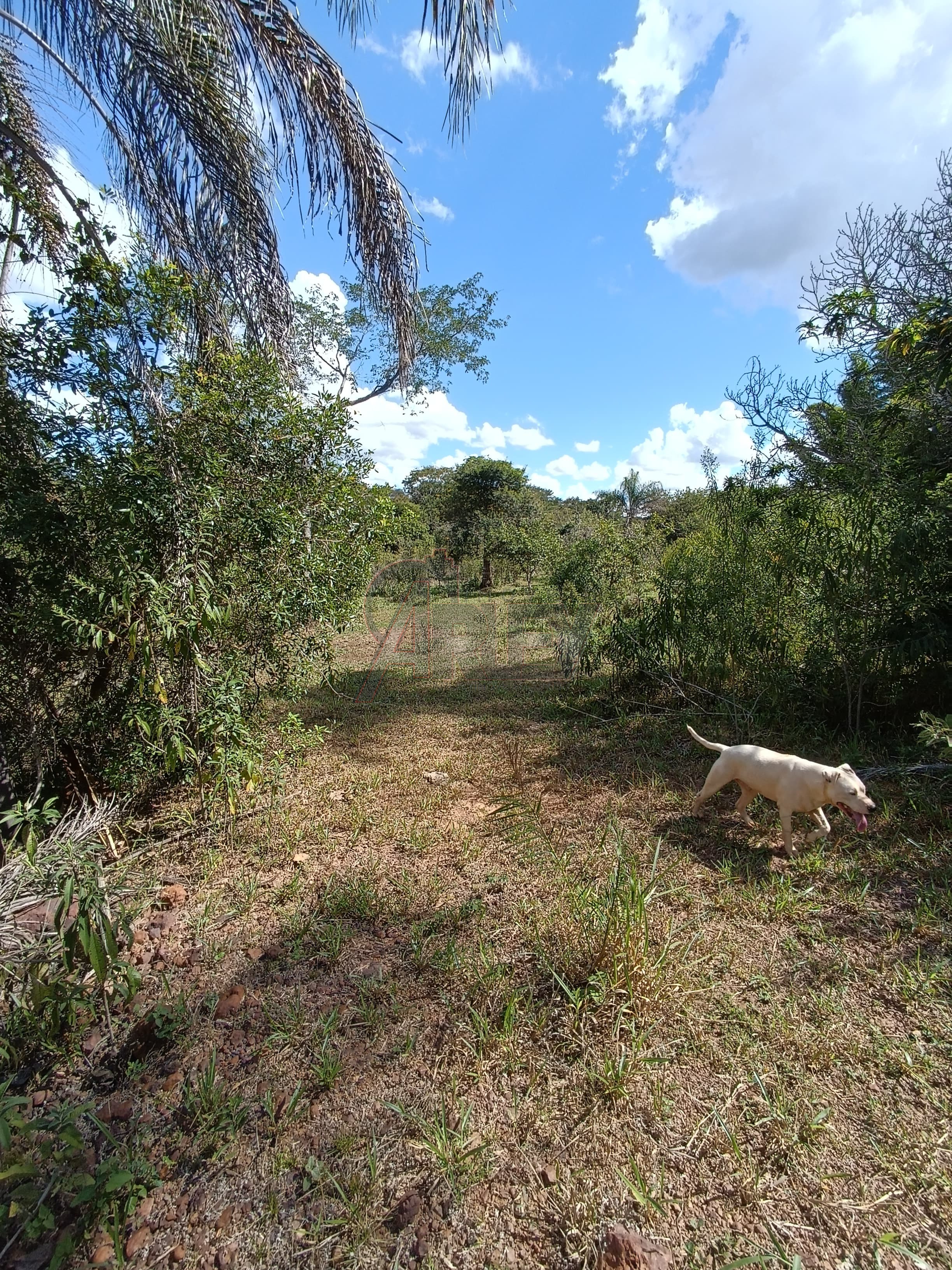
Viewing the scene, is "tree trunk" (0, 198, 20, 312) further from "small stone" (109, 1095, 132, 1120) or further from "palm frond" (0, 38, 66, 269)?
"small stone" (109, 1095, 132, 1120)

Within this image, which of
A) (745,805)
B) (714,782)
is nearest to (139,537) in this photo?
(714,782)

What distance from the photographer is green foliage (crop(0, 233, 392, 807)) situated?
2145 mm

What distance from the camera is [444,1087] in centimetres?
139

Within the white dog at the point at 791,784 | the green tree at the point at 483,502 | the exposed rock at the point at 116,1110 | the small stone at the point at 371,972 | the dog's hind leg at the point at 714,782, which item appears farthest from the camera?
the green tree at the point at 483,502

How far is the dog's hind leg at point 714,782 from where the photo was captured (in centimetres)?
245

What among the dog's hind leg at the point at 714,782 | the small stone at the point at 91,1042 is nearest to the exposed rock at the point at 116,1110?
the small stone at the point at 91,1042

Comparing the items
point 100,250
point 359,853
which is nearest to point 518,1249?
point 359,853

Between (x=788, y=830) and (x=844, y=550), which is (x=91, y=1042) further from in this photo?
(x=844, y=550)

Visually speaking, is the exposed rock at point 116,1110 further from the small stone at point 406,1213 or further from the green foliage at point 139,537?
the green foliage at point 139,537

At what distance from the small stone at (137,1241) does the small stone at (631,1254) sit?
0.94 meters

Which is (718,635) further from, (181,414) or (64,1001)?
(64,1001)

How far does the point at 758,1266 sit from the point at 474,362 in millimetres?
11313

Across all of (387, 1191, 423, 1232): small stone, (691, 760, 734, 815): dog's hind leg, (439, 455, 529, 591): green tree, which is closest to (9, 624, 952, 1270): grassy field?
(387, 1191, 423, 1232): small stone

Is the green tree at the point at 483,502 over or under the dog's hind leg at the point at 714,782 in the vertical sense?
over
